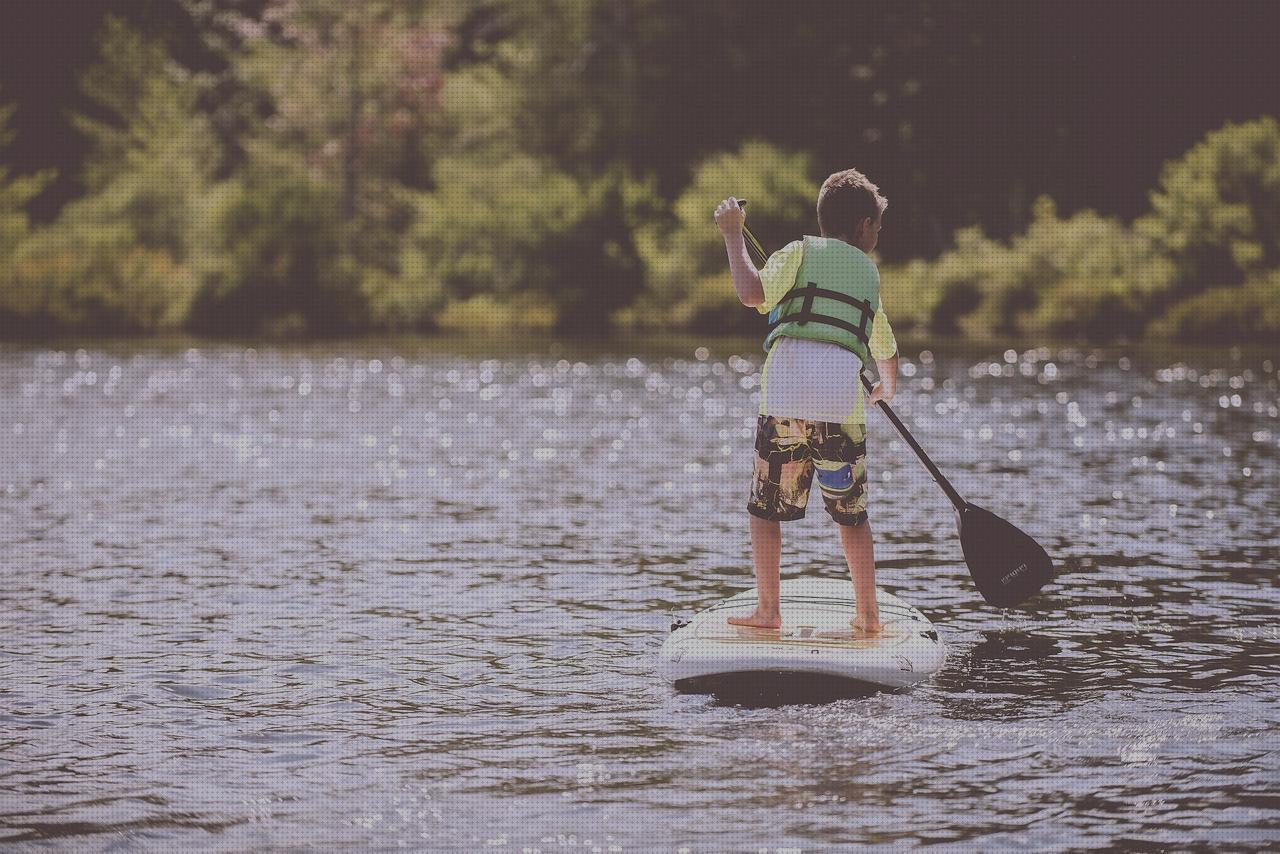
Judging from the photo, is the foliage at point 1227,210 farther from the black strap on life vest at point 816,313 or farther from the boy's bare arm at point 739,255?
the boy's bare arm at point 739,255

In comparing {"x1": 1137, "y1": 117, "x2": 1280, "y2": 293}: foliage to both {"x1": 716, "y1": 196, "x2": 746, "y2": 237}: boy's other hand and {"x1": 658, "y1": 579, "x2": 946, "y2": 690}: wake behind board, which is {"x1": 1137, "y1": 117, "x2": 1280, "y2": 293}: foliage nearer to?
{"x1": 658, "y1": 579, "x2": 946, "y2": 690}: wake behind board

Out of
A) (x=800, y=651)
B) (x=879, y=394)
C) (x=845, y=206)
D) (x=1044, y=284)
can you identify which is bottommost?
(x=800, y=651)

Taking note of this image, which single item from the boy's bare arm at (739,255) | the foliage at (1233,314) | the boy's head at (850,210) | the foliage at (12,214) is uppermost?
the foliage at (12,214)

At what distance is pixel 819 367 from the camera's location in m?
7.70

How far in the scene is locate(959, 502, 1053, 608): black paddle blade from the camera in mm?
8711

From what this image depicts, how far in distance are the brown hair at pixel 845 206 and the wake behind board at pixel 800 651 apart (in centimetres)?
170

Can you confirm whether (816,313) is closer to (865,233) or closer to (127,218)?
(865,233)

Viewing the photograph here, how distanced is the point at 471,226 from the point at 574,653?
135ft

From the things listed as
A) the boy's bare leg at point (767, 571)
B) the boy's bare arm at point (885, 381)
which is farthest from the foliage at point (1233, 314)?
the boy's bare leg at point (767, 571)

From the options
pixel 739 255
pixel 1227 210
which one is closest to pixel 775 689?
pixel 739 255

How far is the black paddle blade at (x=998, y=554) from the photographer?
8711mm

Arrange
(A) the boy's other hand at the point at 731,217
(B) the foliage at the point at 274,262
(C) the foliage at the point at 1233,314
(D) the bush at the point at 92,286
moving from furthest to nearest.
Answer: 1. (B) the foliage at the point at 274,262
2. (D) the bush at the point at 92,286
3. (C) the foliage at the point at 1233,314
4. (A) the boy's other hand at the point at 731,217

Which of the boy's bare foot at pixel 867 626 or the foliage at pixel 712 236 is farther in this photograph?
the foliage at pixel 712 236

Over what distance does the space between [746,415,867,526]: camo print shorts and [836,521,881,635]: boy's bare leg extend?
55 millimetres
